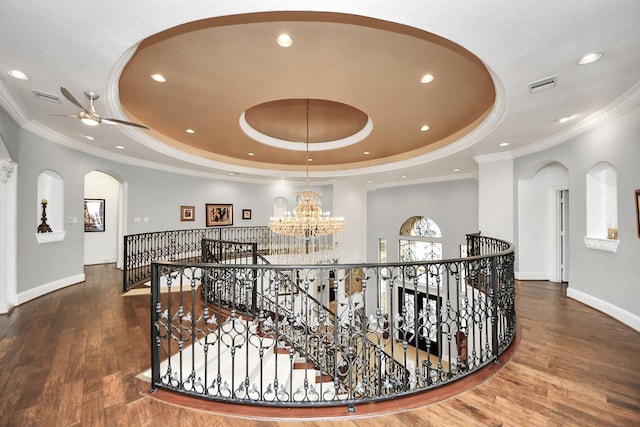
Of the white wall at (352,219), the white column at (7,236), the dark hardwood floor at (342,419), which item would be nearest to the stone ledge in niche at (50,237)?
the white column at (7,236)

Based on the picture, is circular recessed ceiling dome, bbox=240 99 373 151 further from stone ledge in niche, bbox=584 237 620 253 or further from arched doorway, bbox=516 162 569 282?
stone ledge in niche, bbox=584 237 620 253

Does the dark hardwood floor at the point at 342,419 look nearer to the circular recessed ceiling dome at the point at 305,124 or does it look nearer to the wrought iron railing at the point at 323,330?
the wrought iron railing at the point at 323,330

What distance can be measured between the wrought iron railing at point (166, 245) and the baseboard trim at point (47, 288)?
1.11 meters

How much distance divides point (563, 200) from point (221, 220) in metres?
10.2

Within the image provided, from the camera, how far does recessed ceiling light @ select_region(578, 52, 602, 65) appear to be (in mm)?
2719

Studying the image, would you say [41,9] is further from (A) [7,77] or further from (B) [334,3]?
(B) [334,3]

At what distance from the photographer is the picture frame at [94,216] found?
8.83 meters

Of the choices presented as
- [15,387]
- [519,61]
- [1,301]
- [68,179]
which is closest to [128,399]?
[15,387]

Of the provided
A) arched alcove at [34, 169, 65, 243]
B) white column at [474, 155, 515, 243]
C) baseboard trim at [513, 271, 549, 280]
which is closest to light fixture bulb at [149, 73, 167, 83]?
arched alcove at [34, 169, 65, 243]

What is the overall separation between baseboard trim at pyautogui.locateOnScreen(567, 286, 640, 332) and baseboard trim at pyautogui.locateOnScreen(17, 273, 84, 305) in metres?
9.87

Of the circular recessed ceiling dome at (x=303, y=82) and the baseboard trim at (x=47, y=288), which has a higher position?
the circular recessed ceiling dome at (x=303, y=82)

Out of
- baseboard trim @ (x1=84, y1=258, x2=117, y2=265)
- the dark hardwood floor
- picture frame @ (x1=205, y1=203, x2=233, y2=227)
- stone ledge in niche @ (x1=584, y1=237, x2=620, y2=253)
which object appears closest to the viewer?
the dark hardwood floor

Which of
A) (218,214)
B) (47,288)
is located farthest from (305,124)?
(47,288)

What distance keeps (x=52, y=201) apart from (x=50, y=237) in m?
1.05
